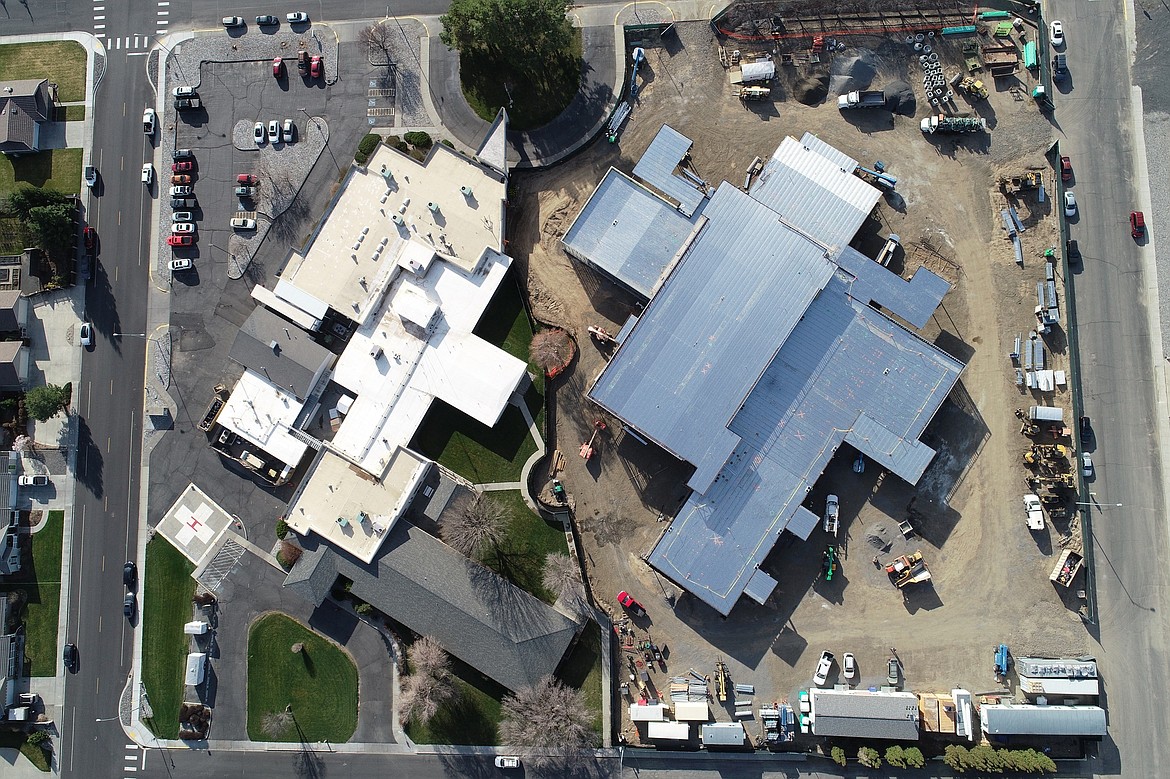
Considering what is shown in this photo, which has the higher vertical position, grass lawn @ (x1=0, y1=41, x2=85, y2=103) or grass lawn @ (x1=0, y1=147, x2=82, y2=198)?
grass lawn @ (x1=0, y1=41, x2=85, y2=103)

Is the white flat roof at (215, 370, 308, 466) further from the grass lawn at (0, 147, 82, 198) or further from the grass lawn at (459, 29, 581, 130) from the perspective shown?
the grass lawn at (459, 29, 581, 130)

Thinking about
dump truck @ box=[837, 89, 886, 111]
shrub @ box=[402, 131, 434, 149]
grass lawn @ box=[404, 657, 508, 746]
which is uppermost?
dump truck @ box=[837, 89, 886, 111]

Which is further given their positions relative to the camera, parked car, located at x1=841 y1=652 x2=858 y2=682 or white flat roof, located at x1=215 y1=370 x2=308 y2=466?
white flat roof, located at x1=215 y1=370 x2=308 y2=466

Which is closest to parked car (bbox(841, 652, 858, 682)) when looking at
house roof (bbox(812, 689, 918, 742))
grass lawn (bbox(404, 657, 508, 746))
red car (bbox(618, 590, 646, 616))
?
house roof (bbox(812, 689, 918, 742))

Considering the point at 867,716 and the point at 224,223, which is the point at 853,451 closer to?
the point at 867,716

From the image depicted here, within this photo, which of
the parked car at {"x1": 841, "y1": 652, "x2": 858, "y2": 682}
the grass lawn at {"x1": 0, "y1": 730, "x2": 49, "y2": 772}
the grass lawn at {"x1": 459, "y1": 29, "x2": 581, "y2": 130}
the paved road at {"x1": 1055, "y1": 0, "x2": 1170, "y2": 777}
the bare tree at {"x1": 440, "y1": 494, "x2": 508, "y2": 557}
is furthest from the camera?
the grass lawn at {"x1": 459, "y1": 29, "x2": 581, "y2": 130}

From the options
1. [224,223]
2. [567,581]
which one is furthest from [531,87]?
[567,581]

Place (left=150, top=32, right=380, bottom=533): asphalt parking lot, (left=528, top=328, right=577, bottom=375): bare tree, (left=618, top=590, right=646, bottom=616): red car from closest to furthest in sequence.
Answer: (left=618, top=590, right=646, bottom=616): red car, (left=528, top=328, right=577, bottom=375): bare tree, (left=150, top=32, right=380, bottom=533): asphalt parking lot

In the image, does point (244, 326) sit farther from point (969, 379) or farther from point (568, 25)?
point (969, 379)
